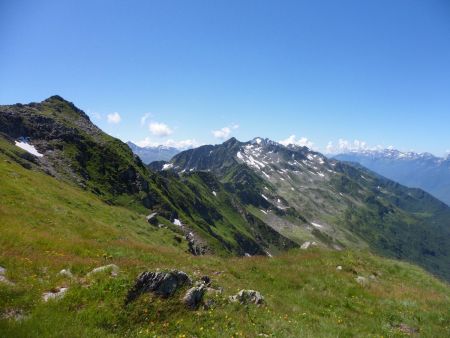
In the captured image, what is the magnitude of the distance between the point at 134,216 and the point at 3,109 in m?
83.4

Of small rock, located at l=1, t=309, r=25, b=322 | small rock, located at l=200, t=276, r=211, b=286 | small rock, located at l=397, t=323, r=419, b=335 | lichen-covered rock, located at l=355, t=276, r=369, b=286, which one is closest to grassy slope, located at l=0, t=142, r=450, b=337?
small rock, located at l=1, t=309, r=25, b=322

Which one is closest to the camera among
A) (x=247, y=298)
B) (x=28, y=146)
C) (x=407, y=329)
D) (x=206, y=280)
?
(x=247, y=298)

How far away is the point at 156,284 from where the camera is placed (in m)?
14.6

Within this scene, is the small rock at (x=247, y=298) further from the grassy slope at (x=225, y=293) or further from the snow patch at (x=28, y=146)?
the snow patch at (x=28, y=146)

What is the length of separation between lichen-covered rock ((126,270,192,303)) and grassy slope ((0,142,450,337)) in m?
0.36

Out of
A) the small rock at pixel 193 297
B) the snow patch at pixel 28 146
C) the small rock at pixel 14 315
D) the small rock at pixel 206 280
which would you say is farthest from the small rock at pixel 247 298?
the snow patch at pixel 28 146

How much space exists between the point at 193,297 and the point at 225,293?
7.88 ft

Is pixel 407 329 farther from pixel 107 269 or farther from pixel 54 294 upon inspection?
pixel 54 294

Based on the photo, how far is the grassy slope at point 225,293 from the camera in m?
12.6

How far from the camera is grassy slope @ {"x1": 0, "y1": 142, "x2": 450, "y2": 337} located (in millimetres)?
12570

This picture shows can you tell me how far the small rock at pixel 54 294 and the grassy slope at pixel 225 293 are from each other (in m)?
0.30

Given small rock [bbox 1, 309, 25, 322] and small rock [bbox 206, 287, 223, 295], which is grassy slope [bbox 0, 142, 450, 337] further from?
small rock [bbox 206, 287, 223, 295]

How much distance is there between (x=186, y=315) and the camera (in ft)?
46.2

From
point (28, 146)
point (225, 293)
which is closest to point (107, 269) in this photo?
point (225, 293)
